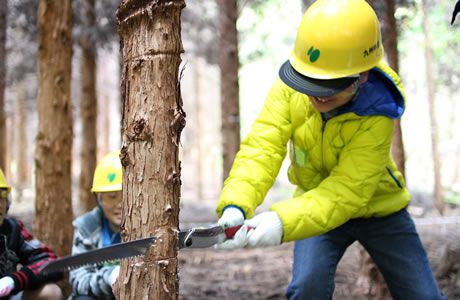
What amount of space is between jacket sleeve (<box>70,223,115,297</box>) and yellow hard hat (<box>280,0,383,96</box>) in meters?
1.71

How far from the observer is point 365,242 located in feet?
9.75

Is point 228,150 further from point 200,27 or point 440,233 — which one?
point 200,27

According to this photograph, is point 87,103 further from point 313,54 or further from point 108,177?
point 313,54

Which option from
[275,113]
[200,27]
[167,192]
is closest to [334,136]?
[275,113]

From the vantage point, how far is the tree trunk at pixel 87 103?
337 inches

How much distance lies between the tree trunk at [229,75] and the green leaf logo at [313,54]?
485cm

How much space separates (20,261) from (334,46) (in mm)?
2364

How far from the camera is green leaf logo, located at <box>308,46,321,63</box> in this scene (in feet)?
8.41

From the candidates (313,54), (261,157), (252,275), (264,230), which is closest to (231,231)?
(264,230)

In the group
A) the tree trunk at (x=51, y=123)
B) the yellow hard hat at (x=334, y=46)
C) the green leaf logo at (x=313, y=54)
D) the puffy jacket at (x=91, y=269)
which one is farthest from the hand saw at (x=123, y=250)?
the tree trunk at (x=51, y=123)

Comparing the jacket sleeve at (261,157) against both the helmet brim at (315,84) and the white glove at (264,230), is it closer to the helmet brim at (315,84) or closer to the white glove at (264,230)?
the white glove at (264,230)

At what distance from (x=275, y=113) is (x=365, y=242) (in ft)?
2.90

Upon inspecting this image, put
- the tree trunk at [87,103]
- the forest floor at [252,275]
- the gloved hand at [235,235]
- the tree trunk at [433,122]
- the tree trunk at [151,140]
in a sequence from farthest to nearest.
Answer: the tree trunk at [433,122], the tree trunk at [87,103], the forest floor at [252,275], the gloved hand at [235,235], the tree trunk at [151,140]

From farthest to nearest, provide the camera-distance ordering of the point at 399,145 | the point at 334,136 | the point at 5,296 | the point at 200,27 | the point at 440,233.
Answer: the point at 200,27
the point at 440,233
the point at 399,145
the point at 5,296
the point at 334,136
